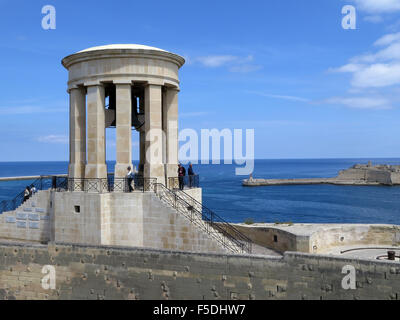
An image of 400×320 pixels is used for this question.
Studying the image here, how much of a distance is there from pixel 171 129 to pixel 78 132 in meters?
3.89

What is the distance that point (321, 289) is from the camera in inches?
397

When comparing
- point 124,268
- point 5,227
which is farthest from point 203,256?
point 5,227

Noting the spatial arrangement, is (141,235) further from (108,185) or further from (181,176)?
(181,176)

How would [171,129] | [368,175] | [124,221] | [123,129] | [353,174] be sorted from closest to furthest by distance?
[124,221]
[123,129]
[171,129]
[368,175]
[353,174]

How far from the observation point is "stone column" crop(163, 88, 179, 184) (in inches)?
629

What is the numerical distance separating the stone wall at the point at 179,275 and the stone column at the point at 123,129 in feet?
10.9

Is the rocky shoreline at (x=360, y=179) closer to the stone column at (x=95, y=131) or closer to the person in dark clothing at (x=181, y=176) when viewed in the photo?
the person in dark clothing at (x=181, y=176)

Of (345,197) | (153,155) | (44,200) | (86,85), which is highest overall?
(86,85)

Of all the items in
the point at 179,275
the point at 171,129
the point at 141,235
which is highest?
the point at 171,129

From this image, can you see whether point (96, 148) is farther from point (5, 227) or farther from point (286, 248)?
point (286, 248)

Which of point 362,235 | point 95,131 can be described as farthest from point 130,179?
point 362,235

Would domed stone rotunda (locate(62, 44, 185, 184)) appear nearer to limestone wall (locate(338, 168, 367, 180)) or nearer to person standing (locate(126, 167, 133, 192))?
person standing (locate(126, 167, 133, 192))

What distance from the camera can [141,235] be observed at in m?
13.6

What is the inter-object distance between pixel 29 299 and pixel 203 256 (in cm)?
A: 694
